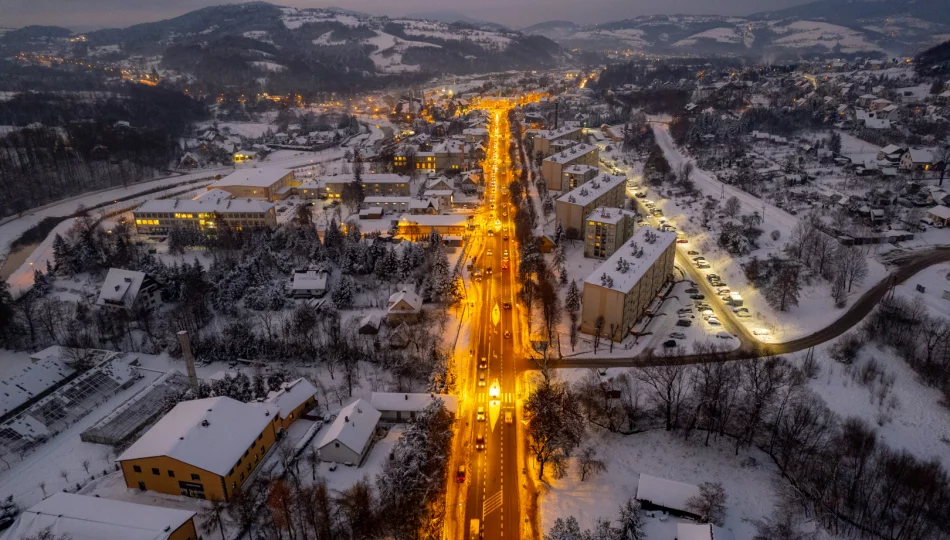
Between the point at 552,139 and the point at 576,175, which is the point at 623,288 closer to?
the point at 576,175

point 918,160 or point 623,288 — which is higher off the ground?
point 918,160

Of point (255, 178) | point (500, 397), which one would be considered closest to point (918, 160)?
point (500, 397)

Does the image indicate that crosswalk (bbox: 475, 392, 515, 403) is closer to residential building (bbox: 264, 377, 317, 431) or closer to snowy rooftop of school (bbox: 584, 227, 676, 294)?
residential building (bbox: 264, 377, 317, 431)

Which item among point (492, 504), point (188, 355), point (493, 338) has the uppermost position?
point (188, 355)

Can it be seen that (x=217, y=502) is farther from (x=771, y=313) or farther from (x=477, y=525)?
(x=771, y=313)

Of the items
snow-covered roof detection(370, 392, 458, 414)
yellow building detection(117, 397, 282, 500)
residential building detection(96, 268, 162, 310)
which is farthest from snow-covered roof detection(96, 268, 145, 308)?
snow-covered roof detection(370, 392, 458, 414)

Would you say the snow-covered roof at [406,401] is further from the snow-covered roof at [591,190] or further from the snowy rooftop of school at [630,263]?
the snow-covered roof at [591,190]
